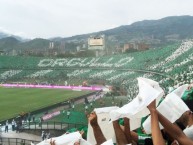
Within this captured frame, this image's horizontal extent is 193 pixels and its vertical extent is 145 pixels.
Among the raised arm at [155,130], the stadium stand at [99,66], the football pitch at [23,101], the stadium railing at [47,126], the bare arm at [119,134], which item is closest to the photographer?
the raised arm at [155,130]

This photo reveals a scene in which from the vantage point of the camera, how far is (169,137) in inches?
156

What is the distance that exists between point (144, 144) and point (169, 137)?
0.45 m

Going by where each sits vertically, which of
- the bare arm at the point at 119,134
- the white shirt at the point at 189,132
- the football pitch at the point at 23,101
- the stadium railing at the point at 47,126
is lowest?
the football pitch at the point at 23,101

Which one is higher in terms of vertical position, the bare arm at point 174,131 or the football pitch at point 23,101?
the bare arm at point 174,131

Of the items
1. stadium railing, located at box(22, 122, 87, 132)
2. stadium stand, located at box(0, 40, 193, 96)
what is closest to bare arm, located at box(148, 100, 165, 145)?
stadium railing, located at box(22, 122, 87, 132)

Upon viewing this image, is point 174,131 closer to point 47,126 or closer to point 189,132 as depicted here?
point 189,132

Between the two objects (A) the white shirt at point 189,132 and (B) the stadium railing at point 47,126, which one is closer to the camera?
(A) the white shirt at point 189,132

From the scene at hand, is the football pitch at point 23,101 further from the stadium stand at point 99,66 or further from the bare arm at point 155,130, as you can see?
the bare arm at point 155,130

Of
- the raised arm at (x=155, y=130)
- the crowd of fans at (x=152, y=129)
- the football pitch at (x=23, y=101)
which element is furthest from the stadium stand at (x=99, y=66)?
the raised arm at (x=155, y=130)

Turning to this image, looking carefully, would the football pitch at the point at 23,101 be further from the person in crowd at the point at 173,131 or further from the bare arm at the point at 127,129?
the person in crowd at the point at 173,131

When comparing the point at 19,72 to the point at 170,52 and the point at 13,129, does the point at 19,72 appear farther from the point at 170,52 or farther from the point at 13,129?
the point at 13,129

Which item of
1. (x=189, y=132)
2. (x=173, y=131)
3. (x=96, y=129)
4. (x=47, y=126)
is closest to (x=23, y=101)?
(x=47, y=126)

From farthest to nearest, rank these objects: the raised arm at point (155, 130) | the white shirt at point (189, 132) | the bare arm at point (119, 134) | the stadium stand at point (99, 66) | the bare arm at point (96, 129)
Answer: the stadium stand at point (99, 66), the bare arm at point (96, 129), the bare arm at point (119, 134), the white shirt at point (189, 132), the raised arm at point (155, 130)

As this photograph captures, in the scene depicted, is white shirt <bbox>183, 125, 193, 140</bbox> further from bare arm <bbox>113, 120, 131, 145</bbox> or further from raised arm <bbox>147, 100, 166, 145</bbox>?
bare arm <bbox>113, 120, 131, 145</bbox>
